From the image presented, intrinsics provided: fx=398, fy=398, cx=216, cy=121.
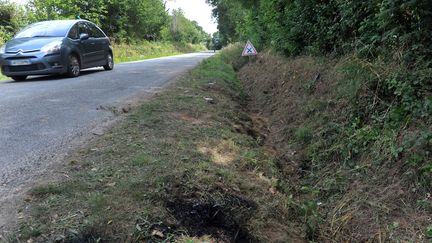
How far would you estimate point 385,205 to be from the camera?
381 cm

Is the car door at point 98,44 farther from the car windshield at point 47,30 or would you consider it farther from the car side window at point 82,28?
the car windshield at point 47,30

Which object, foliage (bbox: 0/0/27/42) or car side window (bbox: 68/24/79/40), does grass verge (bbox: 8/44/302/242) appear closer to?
car side window (bbox: 68/24/79/40)

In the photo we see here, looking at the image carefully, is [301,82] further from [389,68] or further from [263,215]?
[263,215]

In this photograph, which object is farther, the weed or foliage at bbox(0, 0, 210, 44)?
foliage at bbox(0, 0, 210, 44)

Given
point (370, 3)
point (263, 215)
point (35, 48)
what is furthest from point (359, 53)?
point (35, 48)

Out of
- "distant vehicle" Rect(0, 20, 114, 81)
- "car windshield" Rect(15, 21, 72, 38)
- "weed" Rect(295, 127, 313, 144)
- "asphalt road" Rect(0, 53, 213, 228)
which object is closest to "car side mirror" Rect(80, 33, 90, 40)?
"distant vehicle" Rect(0, 20, 114, 81)

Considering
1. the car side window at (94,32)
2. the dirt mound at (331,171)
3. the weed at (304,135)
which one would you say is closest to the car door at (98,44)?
the car side window at (94,32)

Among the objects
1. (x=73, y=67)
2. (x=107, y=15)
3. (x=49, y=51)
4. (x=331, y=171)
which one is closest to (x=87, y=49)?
(x=73, y=67)

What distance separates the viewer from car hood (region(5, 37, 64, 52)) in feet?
33.9

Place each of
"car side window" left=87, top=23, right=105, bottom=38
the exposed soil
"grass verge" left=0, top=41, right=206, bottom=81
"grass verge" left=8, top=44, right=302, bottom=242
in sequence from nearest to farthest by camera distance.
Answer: "grass verge" left=8, top=44, right=302, bottom=242, the exposed soil, "car side window" left=87, top=23, right=105, bottom=38, "grass verge" left=0, top=41, right=206, bottom=81

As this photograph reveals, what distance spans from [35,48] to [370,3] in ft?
27.0

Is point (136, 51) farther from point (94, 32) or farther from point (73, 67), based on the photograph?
point (73, 67)

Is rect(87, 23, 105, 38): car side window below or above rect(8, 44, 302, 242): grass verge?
above

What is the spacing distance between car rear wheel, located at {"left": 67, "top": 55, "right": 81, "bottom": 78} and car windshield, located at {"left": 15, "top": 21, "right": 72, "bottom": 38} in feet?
2.31
